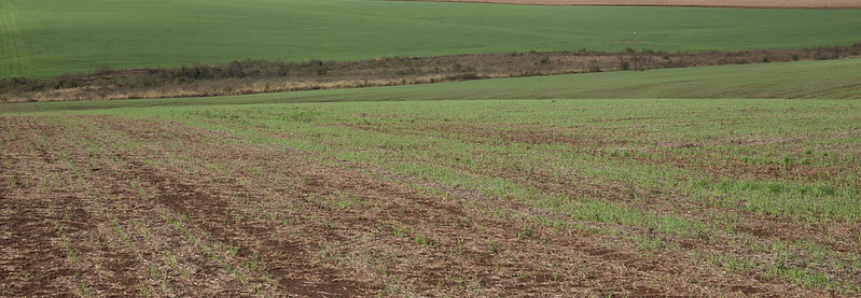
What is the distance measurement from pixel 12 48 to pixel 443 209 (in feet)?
193

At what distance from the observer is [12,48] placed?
198 feet

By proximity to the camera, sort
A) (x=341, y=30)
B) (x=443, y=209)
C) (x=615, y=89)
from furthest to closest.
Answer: (x=341, y=30), (x=615, y=89), (x=443, y=209)

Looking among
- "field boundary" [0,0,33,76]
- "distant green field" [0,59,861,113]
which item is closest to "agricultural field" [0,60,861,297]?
"distant green field" [0,59,861,113]

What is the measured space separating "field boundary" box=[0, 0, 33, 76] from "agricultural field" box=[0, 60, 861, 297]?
33.4 metres

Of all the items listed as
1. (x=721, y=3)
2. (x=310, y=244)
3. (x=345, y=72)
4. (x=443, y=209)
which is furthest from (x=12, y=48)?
(x=721, y=3)

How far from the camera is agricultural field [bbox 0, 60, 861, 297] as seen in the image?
7.64 meters

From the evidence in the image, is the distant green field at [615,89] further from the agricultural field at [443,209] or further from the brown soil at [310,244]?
the brown soil at [310,244]

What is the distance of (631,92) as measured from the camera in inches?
1442

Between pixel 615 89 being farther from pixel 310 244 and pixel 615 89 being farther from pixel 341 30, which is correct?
pixel 341 30

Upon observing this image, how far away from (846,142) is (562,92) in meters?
21.7

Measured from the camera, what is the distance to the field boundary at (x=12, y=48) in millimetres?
53300

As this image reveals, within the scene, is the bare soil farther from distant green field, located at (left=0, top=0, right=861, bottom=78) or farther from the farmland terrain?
the farmland terrain

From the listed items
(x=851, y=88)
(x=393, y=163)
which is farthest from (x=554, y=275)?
(x=851, y=88)

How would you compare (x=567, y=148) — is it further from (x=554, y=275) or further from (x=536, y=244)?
(x=554, y=275)
